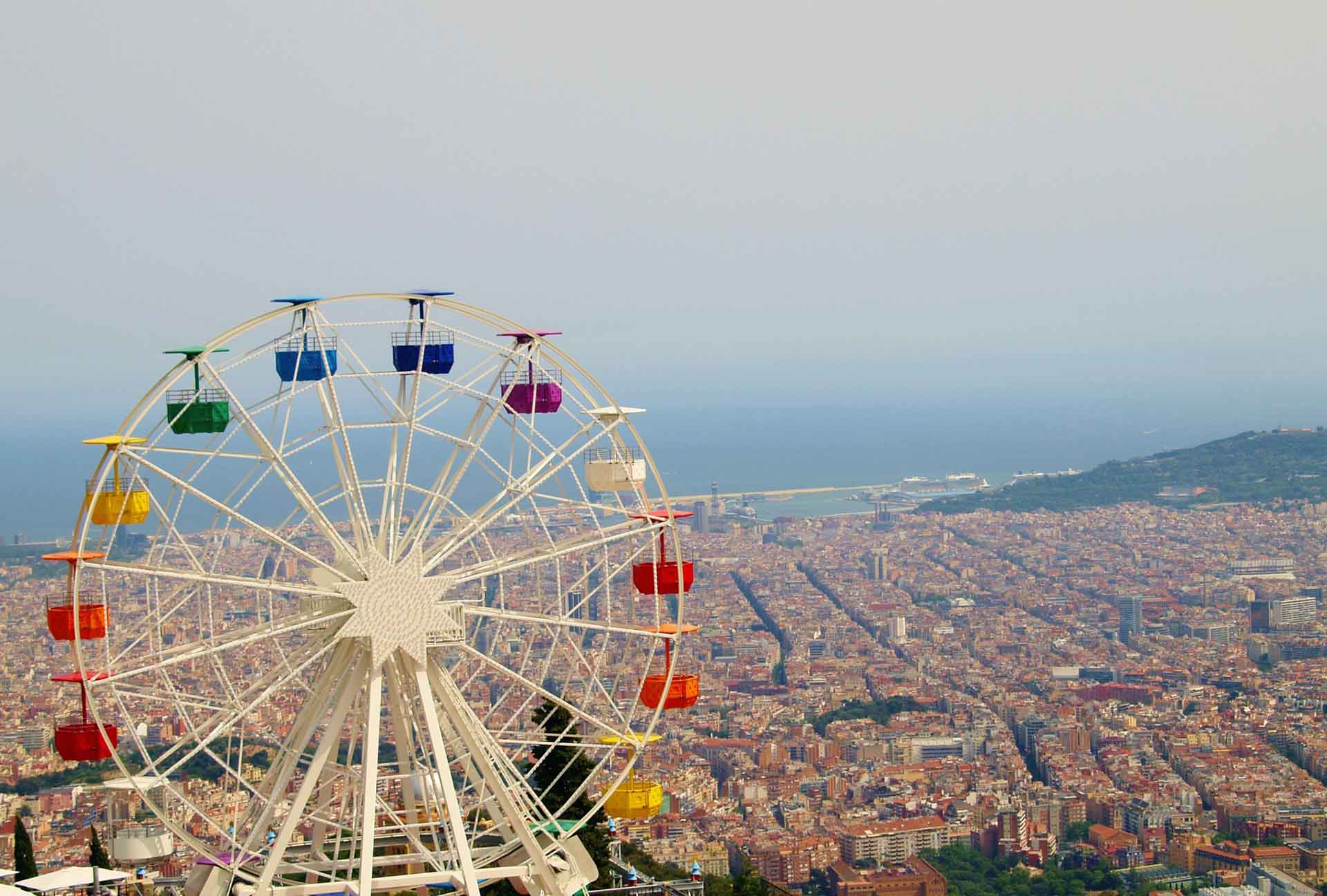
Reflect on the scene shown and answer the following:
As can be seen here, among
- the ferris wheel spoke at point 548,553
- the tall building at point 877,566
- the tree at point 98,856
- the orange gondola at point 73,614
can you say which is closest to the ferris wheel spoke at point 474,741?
the ferris wheel spoke at point 548,553

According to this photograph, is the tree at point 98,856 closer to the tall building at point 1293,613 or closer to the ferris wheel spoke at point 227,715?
the ferris wheel spoke at point 227,715

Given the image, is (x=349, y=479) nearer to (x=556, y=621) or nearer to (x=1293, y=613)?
(x=556, y=621)

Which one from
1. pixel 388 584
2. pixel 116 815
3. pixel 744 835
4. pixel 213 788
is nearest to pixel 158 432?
pixel 388 584

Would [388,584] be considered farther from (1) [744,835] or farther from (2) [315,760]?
(1) [744,835]

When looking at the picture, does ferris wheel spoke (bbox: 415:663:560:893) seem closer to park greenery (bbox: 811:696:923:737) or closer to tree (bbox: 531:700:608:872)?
tree (bbox: 531:700:608:872)

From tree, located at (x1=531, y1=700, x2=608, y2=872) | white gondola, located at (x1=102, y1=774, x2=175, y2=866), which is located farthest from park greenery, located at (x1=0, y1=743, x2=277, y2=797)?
white gondola, located at (x1=102, y1=774, x2=175, y2=866)

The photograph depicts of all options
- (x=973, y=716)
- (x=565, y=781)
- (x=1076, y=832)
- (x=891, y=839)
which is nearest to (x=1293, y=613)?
(x=973, y=716)
